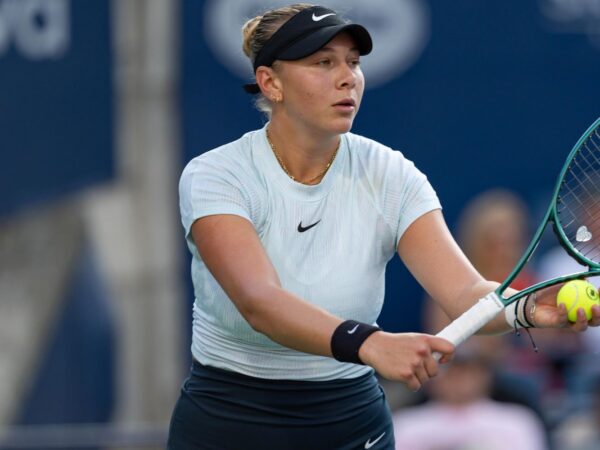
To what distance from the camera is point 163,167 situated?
24.3 ft

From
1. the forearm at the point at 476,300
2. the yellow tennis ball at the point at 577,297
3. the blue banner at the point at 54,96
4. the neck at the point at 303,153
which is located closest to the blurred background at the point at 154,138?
the blue banner at the point at 54,96

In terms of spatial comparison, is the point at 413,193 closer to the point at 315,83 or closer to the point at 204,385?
the point at 315,83

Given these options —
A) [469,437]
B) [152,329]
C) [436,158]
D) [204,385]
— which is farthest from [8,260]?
[204,385]

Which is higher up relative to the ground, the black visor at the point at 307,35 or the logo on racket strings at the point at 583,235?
the black visor at the point at 307,35

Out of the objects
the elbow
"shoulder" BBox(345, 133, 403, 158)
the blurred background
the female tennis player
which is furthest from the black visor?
the blurred background

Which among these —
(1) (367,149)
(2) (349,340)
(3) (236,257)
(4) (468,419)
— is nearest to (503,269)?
(4) (468,419)

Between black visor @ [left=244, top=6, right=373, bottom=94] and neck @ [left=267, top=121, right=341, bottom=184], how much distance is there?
0.64ft

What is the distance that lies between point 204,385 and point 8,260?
3.99 meters

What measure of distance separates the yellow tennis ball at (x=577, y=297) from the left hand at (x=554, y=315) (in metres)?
0.01

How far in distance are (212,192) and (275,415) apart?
0.60 m

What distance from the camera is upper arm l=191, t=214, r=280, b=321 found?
340 centimetres

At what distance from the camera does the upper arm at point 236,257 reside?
3.40 meters

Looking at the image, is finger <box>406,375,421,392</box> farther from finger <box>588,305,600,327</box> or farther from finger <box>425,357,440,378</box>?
finger <box>588,305,600,327</box>

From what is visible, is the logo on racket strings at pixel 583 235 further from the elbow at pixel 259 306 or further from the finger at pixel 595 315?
the elbow at pixel 259 306
